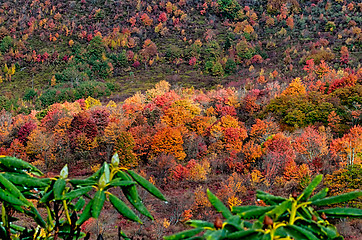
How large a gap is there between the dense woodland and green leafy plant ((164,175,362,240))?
563 inches

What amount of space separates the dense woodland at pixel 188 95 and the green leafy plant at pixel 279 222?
46.9ft

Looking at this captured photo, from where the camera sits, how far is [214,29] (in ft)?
434

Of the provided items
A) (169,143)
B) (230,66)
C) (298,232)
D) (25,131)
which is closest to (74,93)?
(25,131)

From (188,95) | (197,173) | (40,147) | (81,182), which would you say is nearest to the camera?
(81,182)

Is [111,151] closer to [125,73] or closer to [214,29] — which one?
[125,73]

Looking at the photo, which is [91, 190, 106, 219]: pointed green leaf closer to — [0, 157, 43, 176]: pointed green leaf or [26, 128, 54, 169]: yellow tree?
Answer: [0, 157, 43, 176]: pointed green leaf

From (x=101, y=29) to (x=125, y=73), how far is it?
33.7 meters

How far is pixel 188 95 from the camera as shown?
57.1 m

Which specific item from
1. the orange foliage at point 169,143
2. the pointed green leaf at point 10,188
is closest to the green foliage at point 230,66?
the orange foliage at point 169,143

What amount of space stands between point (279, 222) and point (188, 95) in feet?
182

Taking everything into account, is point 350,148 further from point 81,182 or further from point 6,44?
point 6,44

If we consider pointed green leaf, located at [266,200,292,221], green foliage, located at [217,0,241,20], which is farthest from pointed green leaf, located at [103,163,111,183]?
green foliage, located at [217,0,241,20]

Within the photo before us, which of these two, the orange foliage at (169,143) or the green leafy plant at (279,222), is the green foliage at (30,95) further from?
the green leafy plant at (279,222)

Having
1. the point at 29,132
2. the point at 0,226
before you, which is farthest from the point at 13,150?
the point at 0,226
